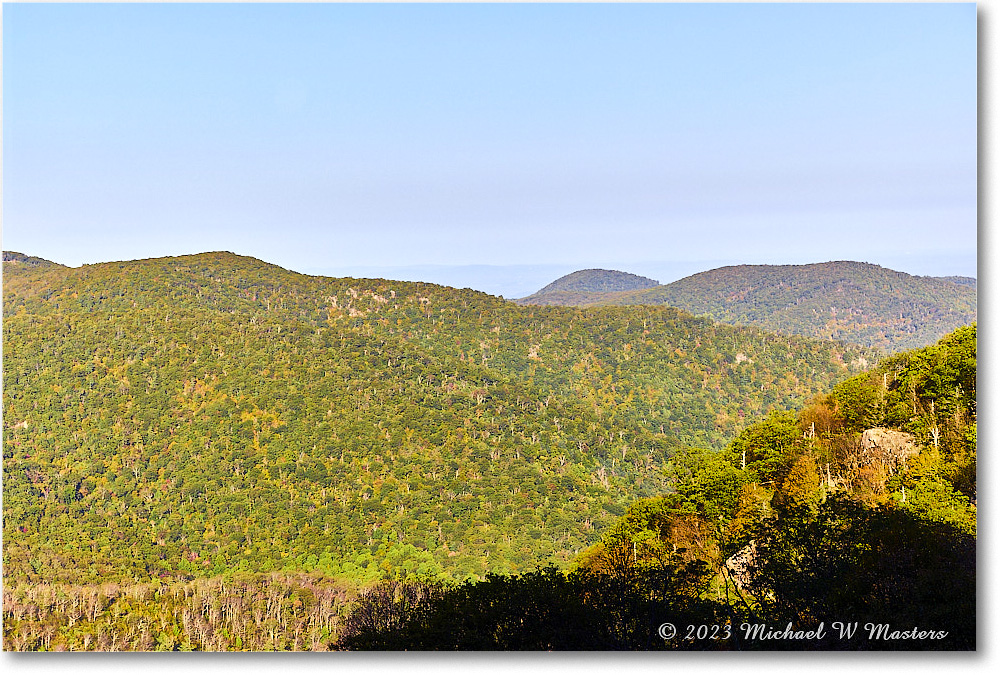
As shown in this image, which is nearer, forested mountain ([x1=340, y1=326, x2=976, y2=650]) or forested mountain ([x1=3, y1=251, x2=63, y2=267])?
forested mountain ([x1=340, y1=326, x2=976, y2=650])

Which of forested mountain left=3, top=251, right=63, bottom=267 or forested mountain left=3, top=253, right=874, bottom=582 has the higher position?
forested mountain left=3, top=251, right=63, bottom=267

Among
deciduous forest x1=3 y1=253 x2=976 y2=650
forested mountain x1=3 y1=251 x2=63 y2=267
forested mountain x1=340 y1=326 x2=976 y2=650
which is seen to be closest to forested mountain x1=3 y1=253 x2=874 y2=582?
deciduous forest x1=3 y1=253 x2=976 y2=650

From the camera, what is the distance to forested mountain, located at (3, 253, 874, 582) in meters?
40.8

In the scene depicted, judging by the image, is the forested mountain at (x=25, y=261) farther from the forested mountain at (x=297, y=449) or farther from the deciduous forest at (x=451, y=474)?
the forested mountain at (x=297, y=449)

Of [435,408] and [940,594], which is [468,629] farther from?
[435,408]

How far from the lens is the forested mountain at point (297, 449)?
4081 centimetres

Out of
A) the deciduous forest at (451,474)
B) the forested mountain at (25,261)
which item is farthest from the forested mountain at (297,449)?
the forested mountain at (25,261)

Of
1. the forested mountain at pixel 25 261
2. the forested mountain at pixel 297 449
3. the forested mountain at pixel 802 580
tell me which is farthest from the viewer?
the forested mountain at pixel 25 261

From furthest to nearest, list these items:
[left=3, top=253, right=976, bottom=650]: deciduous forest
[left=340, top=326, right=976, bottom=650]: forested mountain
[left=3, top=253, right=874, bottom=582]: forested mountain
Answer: [left=3, top=253, right=874, bottom=582]: forested mountain → [left=3, top=253, right=976, bottom=650]: deciduous forest → [left=340, top=326, right=976, bottom=650]: forested mountain

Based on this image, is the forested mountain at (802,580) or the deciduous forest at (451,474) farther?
the deciduous forest at (451,474)

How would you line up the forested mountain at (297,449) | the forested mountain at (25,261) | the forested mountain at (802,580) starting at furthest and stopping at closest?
the forested mountain at (25,261) → the forested mountain at (297,449) → the forested mountain at (802,580)

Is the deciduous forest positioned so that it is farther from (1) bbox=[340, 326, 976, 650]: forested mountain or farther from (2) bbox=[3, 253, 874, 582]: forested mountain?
(2) bbox=[3, 253, 874, 582]: forested mountain

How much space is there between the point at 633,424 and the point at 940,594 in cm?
6483

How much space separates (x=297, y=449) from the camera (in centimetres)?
4956
